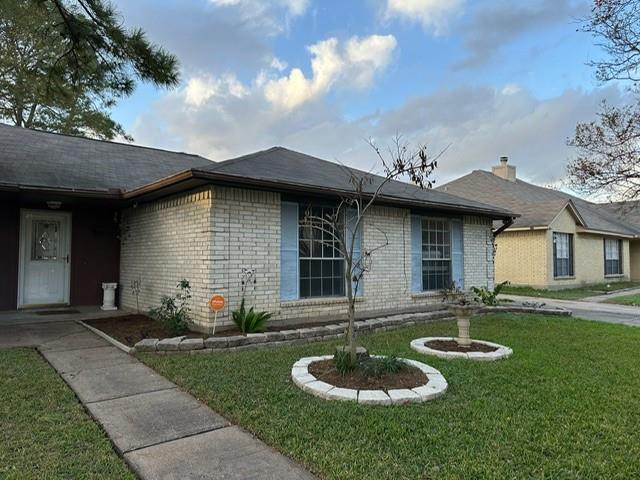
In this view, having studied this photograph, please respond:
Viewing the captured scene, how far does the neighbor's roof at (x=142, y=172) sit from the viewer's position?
682 centimetres

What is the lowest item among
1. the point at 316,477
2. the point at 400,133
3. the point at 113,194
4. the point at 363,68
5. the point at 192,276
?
the point at 316,477

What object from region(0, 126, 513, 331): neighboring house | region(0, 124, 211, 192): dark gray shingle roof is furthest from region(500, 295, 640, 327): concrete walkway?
region(0, 124, 211, 192): dark gray shingle roof

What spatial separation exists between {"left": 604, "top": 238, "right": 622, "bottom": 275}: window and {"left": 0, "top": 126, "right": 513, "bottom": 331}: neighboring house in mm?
14440

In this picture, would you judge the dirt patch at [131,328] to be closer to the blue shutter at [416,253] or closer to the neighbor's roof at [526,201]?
the blue shutter at [416,253]

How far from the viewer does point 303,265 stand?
Answer: 7.79 meters

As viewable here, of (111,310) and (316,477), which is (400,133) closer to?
(316,477)

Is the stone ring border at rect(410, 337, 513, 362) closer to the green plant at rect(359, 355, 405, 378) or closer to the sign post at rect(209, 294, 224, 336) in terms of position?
the green plant at rect(359, 355, 405, 378)

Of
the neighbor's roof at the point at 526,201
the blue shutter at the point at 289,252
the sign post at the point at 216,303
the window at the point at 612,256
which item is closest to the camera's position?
the sign post at the point at 216,303

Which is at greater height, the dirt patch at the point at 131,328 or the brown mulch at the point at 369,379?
A: the dirt patch at the point at 131,328

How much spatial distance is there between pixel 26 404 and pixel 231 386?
1761 millimetres

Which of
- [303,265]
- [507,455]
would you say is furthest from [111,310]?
[507,455]

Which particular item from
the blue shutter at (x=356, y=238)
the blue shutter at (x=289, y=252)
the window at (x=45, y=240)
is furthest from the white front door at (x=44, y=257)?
the blue shutter at (x=356, y=238)

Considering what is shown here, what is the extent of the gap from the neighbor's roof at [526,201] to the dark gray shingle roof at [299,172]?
26.8 feet

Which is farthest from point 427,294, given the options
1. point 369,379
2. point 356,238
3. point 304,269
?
point 369,379
